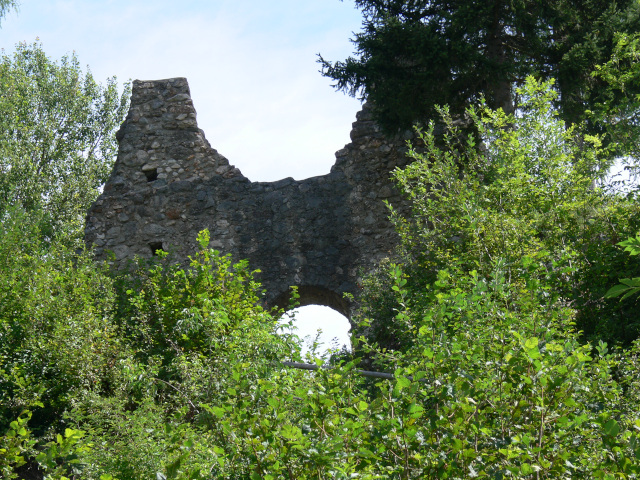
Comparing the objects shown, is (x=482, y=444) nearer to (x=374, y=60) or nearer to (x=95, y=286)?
(x=95, y=286)

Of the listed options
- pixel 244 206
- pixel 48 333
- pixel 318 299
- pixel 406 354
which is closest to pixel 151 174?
pixel 244 206

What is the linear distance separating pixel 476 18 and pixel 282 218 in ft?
11.8

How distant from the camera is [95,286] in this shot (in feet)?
24.7

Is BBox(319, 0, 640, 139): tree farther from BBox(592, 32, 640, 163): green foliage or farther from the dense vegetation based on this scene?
BBox(592, 32, 640, 163): green foliage

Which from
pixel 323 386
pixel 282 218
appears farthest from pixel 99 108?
pixel 323 386

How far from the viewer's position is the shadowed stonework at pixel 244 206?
9.62 meters

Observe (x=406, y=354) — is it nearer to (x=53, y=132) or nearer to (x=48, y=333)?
(x=48, y=333)

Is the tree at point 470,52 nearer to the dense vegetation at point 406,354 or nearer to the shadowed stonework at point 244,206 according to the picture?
the dense vegetation at point 406,354

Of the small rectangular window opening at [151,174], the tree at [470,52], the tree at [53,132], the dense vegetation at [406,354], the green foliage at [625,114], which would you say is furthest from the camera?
the tree at [53,132]

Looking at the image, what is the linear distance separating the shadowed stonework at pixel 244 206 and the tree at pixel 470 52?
97cm

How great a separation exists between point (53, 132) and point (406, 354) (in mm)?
16859

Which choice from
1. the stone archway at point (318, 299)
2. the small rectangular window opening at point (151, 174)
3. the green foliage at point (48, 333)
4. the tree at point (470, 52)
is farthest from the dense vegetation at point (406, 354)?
the small rectangular window opening at point (151, 174)

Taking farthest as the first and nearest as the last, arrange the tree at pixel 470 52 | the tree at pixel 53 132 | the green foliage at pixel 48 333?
the tree at pixel 53 132 → the tree at pixel 470 52 → the green foliage at pixel 48 333

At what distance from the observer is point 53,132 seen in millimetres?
18578
